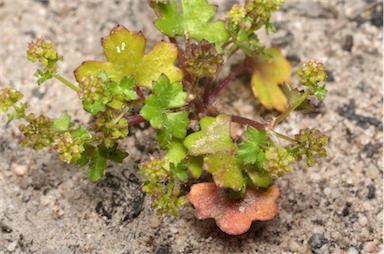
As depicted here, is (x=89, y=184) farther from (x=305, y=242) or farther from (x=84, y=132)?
(x=305, y=242)

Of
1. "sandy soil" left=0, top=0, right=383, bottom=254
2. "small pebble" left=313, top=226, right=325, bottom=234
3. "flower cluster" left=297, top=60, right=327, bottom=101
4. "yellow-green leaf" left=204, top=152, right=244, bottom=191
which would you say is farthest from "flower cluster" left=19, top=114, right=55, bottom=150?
"small pebble" left=313, top=226, right=325, bottom=234

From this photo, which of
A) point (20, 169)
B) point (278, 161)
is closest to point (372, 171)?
point (278, 161)

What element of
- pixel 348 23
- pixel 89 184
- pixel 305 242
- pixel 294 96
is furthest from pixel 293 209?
pixel 348 23

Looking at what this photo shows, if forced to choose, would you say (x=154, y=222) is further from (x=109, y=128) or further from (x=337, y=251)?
(x=337, y=251)

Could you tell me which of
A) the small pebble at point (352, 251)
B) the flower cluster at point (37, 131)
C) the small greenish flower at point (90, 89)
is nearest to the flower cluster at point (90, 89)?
the small greenish flower at point (90, 89)

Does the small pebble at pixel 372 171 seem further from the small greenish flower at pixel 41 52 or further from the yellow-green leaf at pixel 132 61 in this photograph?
the small greenish flower at pixel 41 52

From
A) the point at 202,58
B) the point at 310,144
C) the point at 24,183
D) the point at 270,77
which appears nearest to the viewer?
the point at 310,144
